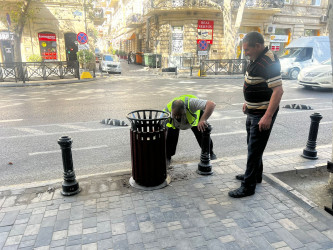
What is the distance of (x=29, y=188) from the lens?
3.65 meters

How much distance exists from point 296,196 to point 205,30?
23286 mm

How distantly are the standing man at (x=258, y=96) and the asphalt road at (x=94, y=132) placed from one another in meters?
1.53

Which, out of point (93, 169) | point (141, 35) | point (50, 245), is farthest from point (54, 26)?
point (50, 245)

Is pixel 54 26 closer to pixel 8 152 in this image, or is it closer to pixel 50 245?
pixel 8 152

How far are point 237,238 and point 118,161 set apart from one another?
2.69 metres

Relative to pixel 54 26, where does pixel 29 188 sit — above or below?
below

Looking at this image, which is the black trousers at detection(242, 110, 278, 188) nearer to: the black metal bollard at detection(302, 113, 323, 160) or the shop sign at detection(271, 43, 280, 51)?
the black metal bollard at detection(302, 113, 323, 160)

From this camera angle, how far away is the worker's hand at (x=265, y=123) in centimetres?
306

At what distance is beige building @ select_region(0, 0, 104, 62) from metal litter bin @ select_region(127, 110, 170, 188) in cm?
1922

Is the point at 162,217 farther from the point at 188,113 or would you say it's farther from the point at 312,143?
the point at 312,143

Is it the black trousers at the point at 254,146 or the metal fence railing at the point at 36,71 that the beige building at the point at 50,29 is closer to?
the metal fence railing at the point at 36,71

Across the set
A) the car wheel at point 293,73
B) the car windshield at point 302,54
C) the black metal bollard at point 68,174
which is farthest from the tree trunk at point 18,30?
the car wheel at point 293,73

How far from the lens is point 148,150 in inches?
134

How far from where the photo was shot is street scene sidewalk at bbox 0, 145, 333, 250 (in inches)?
103
